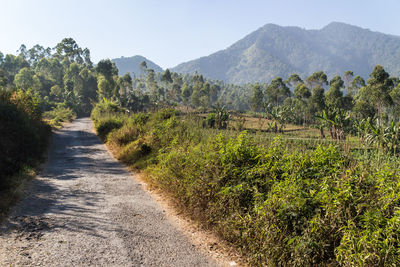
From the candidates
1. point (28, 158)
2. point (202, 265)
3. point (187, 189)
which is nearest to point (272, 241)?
point (202, 265)

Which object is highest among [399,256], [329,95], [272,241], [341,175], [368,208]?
[329,95]

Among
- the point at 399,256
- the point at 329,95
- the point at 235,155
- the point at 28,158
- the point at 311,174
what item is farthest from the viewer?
the point at 329,95

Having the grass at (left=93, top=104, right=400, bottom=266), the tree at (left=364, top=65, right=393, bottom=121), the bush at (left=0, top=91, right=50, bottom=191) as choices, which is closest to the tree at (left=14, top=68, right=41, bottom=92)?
the bush at (left=0, top=91, right=50, bottom=191)

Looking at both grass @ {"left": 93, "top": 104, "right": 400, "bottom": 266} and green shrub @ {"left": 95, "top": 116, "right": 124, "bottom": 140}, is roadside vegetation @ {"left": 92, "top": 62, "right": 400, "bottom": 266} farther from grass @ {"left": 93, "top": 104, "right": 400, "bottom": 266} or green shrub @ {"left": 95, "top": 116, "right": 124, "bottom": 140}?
green shrub @ {"left": 95, "top": 116, "right": 124, "bottom": 140}

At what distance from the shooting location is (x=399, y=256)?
116 inches

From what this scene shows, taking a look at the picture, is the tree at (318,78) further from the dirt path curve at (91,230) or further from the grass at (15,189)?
the grass at (15,189)

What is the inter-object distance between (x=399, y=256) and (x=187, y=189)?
4051 millimetres

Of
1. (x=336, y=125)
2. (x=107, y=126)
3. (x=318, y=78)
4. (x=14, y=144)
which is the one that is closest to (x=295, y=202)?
(x=336, y=125)

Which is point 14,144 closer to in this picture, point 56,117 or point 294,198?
point 294,198

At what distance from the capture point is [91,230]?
5098mm

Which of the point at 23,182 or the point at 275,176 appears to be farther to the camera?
the point at 23,182

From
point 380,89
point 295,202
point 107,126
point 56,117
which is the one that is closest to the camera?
point 295,202

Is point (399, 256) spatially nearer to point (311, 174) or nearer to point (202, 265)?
point (311, 174)

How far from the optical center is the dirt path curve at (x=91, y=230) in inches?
166
